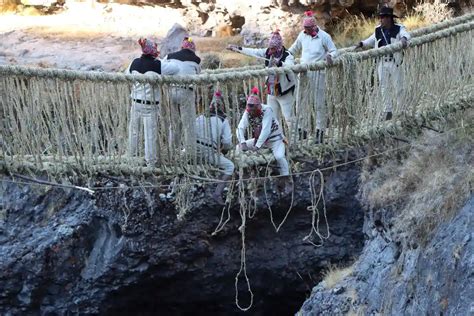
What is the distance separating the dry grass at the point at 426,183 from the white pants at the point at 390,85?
1.29 m

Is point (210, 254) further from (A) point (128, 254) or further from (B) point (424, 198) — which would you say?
(B) point (424, 198)

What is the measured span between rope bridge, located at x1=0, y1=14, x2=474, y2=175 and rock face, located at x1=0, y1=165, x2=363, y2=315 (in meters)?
4.70

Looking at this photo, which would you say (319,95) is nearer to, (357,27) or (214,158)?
(214,158)

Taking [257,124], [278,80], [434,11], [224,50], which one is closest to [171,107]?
[257,124]

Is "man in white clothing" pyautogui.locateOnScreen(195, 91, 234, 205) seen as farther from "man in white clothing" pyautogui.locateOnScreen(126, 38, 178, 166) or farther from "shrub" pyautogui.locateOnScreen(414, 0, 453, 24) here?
"shrub" pyautogui.locateOnScreen(414, 0, 453, 24)

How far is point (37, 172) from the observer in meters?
6.84

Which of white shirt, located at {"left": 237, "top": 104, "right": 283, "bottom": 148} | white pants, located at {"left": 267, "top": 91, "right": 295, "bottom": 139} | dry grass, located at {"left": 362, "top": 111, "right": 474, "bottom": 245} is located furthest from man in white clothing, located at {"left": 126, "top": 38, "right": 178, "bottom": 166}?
dry grass, located at {"left": 362, "top": 111, "right": 474, "bottom": 245}

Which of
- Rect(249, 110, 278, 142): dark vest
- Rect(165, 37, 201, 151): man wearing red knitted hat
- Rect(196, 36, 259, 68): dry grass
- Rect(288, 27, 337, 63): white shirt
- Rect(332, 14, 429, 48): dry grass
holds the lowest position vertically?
Rect(196, 36, 259, 68): dry grass

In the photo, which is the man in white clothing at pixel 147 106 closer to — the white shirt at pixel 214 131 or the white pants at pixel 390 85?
the white shirt at pixel 214 131

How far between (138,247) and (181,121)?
566 centimetres

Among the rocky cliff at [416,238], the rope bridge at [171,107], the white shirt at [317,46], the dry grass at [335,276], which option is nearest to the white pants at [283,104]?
the rope bridge at [171,107]

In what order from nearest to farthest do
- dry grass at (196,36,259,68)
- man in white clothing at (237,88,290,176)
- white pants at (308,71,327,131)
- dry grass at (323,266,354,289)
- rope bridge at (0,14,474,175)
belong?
1. rope bridge at (0,14,474,175)
2. man in white clothing at (237,88,290,176)
3. white pants at (308,71,327,131)
4. dry grass at (323,266,354,289)
5. dry grass at (196,36,259,68)

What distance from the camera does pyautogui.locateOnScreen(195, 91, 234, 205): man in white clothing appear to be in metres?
7.05

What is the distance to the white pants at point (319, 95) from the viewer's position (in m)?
7.26
